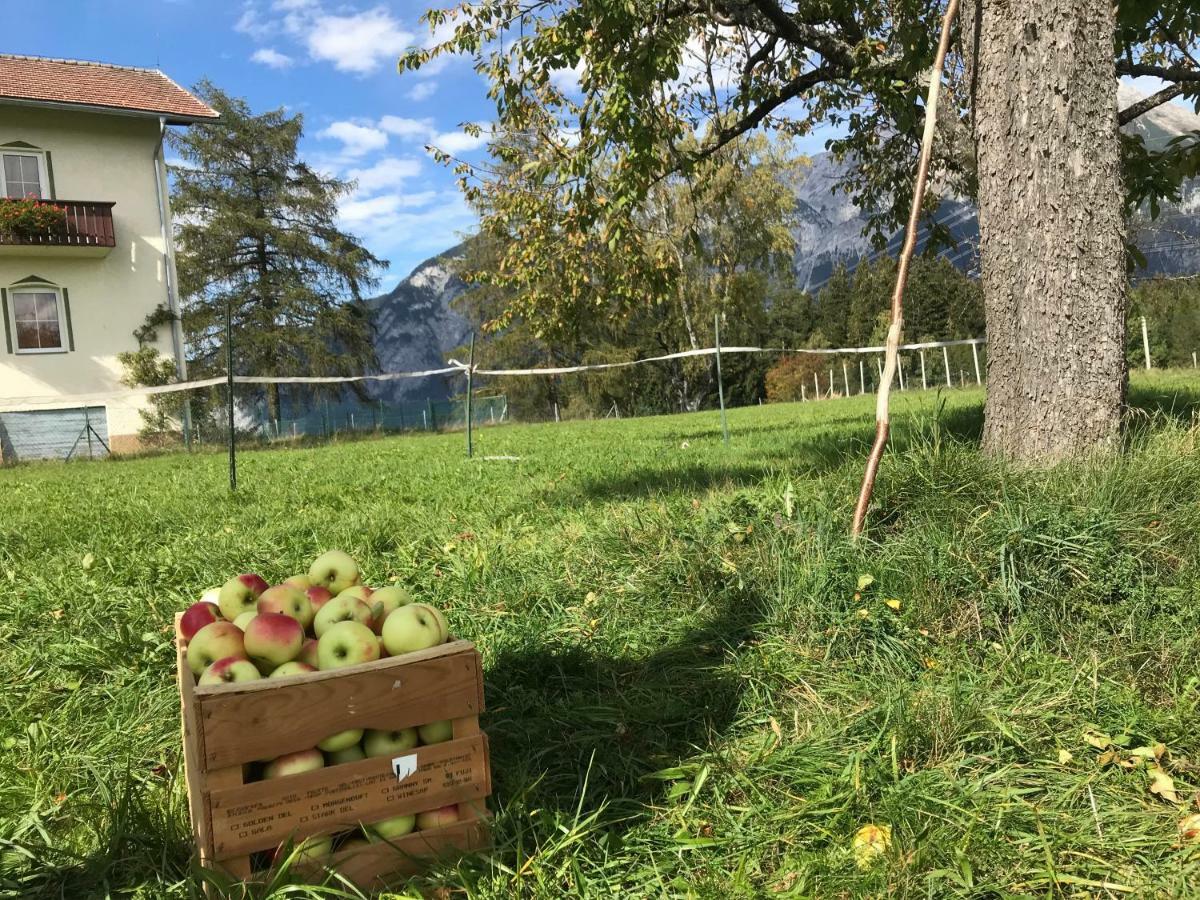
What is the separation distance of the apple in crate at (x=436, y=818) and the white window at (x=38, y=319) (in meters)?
23.1

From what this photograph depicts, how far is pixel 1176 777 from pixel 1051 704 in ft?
1.17

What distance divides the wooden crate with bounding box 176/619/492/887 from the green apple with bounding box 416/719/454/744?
0.03 m

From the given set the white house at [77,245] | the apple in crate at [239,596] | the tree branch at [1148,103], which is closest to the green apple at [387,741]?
the apple in crate at [239,596]

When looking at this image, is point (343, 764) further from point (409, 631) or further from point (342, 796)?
point (409, 631)

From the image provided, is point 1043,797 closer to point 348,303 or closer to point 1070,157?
point 1070,157

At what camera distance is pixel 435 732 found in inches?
75.6

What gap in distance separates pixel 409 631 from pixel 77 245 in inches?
887

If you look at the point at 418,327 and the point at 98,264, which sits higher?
the point at 418,327

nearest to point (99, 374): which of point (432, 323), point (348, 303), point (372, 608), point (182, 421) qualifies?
point (182, 421)

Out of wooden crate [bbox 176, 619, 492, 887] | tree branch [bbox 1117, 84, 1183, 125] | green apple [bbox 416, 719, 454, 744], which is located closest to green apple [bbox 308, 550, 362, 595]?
wooden crate [bbox 176, 619, 492, 887]

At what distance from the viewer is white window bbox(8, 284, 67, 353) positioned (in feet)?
66.9

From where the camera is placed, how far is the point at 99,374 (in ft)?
69.1

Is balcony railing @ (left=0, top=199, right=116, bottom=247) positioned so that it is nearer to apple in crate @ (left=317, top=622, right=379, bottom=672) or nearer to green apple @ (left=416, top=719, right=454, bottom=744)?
apple in crate @ (left=317, top=622, right=379, bottom=672)

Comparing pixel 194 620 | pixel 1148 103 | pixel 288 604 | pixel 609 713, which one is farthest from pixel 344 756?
pixel 1148 103
